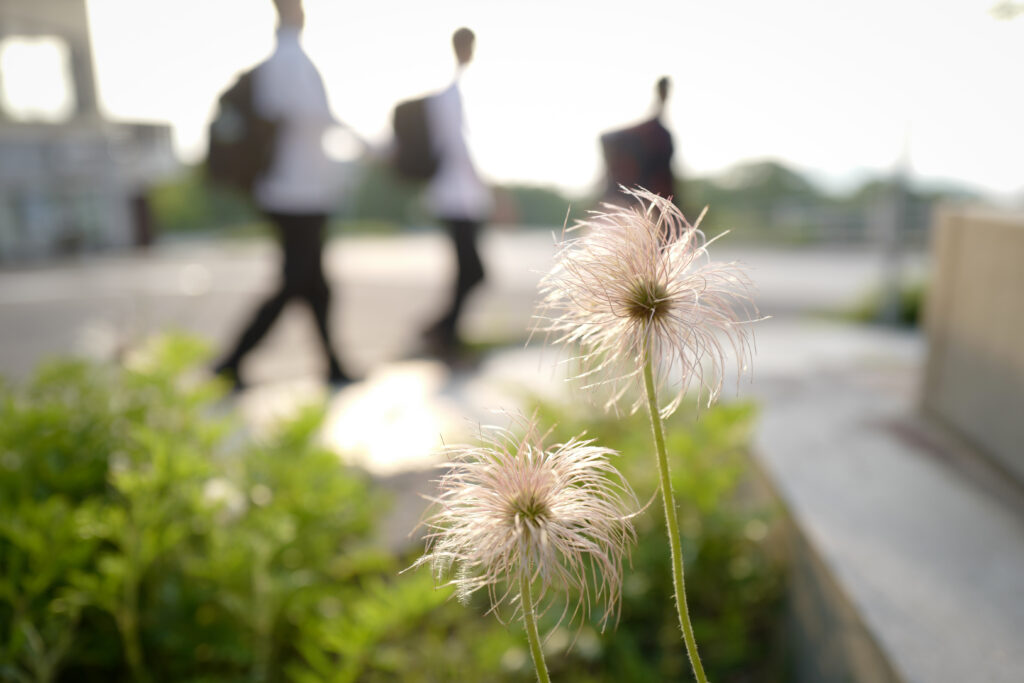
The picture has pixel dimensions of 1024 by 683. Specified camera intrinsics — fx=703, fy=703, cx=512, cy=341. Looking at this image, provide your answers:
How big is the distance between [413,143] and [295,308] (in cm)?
315

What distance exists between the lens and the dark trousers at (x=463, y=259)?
14.5ft

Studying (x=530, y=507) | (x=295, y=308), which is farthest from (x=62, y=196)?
(x=530, y=507)

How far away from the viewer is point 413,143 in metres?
2.15

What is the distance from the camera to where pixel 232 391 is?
15.0 ft

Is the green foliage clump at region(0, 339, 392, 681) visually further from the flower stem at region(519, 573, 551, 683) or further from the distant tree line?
the flower stem at region(519, 573, 551, 683)

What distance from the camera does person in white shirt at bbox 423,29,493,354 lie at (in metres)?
0.95

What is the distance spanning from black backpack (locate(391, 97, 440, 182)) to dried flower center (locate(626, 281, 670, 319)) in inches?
30.0

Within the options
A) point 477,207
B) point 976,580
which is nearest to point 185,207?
point 477,207

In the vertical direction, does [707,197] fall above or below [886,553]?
above

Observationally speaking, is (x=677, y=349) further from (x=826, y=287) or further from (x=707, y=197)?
(x=826, y=287)

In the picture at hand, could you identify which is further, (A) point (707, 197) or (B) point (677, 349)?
(A) point (707, 197)

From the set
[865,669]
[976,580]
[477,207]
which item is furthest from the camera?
[477,207]

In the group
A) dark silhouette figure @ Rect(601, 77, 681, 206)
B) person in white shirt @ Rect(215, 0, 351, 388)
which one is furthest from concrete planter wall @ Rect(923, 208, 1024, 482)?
person in white shirt @ Rect(215, 0, 351, 388)

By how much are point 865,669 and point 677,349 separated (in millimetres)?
1138
